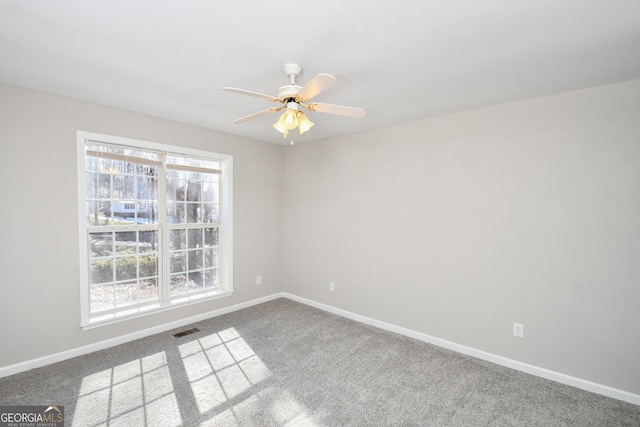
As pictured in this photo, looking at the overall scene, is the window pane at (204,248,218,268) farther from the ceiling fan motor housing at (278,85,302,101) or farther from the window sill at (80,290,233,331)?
the ceiling fan motor housing at (278,85,302,101)

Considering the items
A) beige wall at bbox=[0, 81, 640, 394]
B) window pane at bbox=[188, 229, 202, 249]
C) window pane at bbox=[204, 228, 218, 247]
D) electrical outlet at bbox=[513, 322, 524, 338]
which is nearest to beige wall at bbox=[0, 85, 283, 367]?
beige wall at bbox=[0, 81, 640, 394]

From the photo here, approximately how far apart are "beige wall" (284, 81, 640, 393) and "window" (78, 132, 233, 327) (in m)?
1.72

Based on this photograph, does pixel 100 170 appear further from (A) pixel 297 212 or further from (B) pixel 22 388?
(A) pixel 297 212

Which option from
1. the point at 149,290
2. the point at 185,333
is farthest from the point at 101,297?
the point at 185,333

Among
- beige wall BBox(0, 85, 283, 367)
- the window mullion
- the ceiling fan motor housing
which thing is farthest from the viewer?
the window mullion

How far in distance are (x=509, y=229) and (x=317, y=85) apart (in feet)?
7.37

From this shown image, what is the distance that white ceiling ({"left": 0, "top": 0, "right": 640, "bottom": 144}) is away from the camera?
1502 millimetres

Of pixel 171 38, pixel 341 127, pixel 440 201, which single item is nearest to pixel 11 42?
pixel 171 38

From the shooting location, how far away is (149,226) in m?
3.42

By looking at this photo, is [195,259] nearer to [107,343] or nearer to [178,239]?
[178,239]

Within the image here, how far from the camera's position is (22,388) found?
91.0 inches

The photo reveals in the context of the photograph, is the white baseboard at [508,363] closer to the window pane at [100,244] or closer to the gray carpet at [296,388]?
the gray carpet at [296,388]

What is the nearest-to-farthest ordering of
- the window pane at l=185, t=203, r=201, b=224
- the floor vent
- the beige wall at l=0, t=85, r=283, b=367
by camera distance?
the beige wall at l=0, t=85, r=283, b=367, the floor vent, the window pane at l=185, t=203, r=201, b=224

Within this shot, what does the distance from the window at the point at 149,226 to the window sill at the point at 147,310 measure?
0.01 metres
